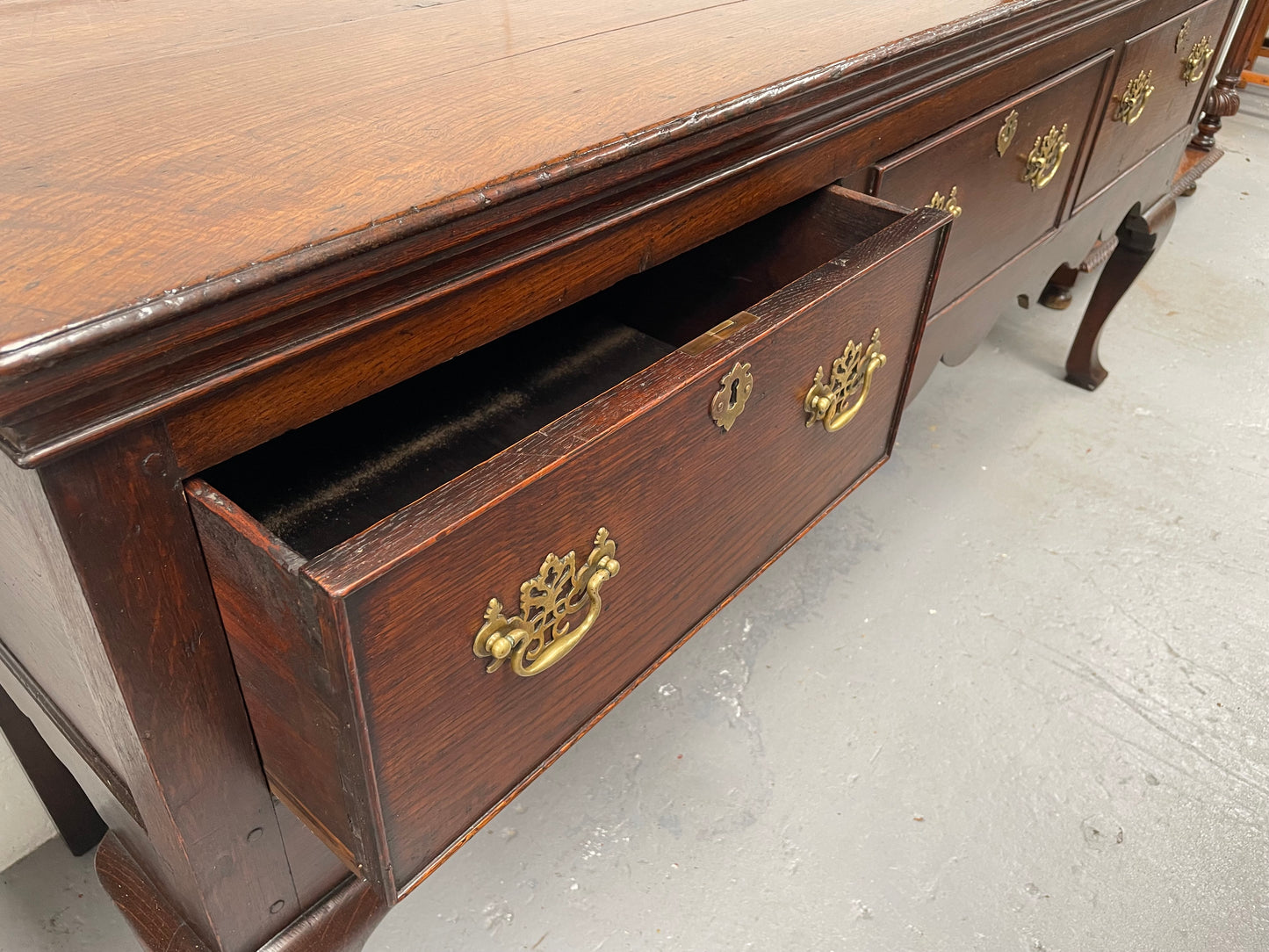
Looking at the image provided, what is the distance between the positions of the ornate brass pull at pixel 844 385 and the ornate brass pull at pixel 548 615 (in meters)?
0.19

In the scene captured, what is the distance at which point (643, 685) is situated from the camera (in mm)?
1095

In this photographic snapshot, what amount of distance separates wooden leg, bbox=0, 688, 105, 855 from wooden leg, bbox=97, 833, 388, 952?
240 mm

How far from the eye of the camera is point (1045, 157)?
917 mm

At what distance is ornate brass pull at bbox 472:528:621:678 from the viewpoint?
403 millimetres

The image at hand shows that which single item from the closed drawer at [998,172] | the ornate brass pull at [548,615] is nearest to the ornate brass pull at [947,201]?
the closed drawer at [998,172]

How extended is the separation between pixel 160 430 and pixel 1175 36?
1.17 m

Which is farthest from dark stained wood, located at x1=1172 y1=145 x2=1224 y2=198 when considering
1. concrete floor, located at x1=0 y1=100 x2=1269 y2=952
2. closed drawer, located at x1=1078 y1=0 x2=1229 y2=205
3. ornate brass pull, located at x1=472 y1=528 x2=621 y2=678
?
ornate brass pull, located at x1=472 y1=528 x2=621 y2=678

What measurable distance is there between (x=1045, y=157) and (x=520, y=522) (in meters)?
0.76

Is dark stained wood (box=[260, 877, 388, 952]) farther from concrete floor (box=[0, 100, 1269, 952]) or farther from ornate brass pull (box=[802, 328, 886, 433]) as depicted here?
ornate brass pull (box=[802, 328, 886, 433])

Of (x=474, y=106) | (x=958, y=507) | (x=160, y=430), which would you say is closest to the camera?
(x=160, y=430)

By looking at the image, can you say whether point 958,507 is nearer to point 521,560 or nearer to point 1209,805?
point 1209,805

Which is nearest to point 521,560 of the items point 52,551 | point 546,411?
point 52,551

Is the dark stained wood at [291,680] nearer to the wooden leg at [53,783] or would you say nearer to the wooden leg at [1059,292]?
the wooden leg at [53,783]

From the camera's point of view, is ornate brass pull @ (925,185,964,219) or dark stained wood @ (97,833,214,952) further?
ornate brass pull @ (925,185,964,219)
